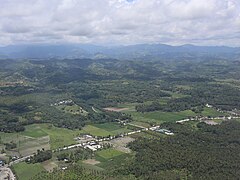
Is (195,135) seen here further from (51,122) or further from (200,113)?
(51,122)

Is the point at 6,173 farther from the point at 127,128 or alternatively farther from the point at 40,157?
the point at 127,128

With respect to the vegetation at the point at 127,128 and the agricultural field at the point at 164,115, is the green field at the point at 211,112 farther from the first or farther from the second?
the vegetation at the point at 127,128

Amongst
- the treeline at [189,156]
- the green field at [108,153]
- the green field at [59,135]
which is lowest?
the green field at [59,135]

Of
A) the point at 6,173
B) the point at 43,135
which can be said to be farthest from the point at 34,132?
the point at 6,173

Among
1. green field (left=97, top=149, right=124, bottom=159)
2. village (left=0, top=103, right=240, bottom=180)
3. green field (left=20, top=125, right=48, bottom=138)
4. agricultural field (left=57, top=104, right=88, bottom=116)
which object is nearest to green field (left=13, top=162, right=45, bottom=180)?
village (left=0, top=103, right=240, bottom=180)

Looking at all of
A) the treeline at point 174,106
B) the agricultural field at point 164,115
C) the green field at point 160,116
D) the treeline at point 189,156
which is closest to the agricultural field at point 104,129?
the agricultural field at point 164,115

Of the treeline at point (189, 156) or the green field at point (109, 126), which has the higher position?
the treeline at point (189, 156)

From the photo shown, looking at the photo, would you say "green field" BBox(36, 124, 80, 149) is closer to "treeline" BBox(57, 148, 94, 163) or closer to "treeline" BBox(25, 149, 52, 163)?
"treeline" BBox(25, 149, 52, 163)
